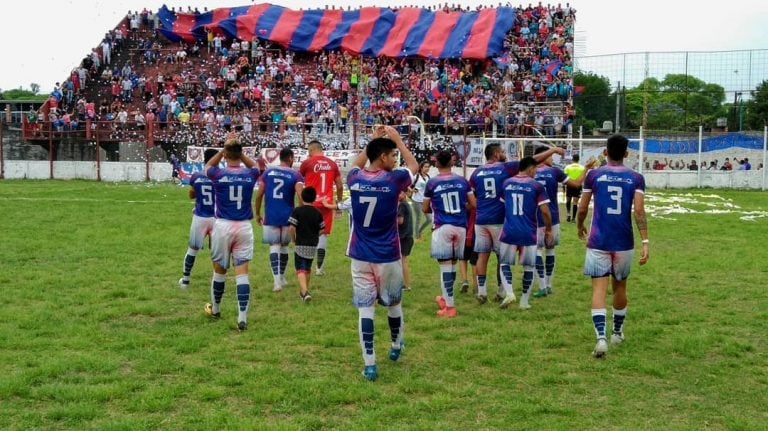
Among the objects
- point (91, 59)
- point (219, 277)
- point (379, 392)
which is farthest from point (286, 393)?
point (91, 59)

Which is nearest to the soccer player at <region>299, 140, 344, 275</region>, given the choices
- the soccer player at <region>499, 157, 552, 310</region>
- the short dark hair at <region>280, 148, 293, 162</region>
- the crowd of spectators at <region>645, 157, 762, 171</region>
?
the short dark hair at <region>280, 148, 293, 162</region>

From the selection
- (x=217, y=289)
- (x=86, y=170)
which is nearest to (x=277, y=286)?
(x=217, y=289)

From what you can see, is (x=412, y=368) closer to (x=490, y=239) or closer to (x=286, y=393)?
(x=286, y=393)

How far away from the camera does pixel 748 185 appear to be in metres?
30.0

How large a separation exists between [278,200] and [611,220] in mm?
4695

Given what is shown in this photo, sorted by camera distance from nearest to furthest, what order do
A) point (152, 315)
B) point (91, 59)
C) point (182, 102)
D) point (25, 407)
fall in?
point (25, 407)
point (152, 315)
point (182, 102)
point (91, 59)

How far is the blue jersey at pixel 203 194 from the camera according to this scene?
10359 millimetres

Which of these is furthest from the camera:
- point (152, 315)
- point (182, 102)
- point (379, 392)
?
point (182, 102)

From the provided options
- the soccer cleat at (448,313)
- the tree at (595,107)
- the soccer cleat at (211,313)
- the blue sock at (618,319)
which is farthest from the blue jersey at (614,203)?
the tree at (595,107)

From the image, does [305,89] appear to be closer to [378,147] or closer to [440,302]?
[440,302]

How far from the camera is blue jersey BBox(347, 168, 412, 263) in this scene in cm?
668

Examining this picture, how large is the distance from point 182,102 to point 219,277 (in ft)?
108

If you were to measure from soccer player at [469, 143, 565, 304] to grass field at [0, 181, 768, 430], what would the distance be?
2.70 ft

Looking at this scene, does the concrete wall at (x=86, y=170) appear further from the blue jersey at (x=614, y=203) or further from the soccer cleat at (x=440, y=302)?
the blue jersey at (x=614, y=203)
